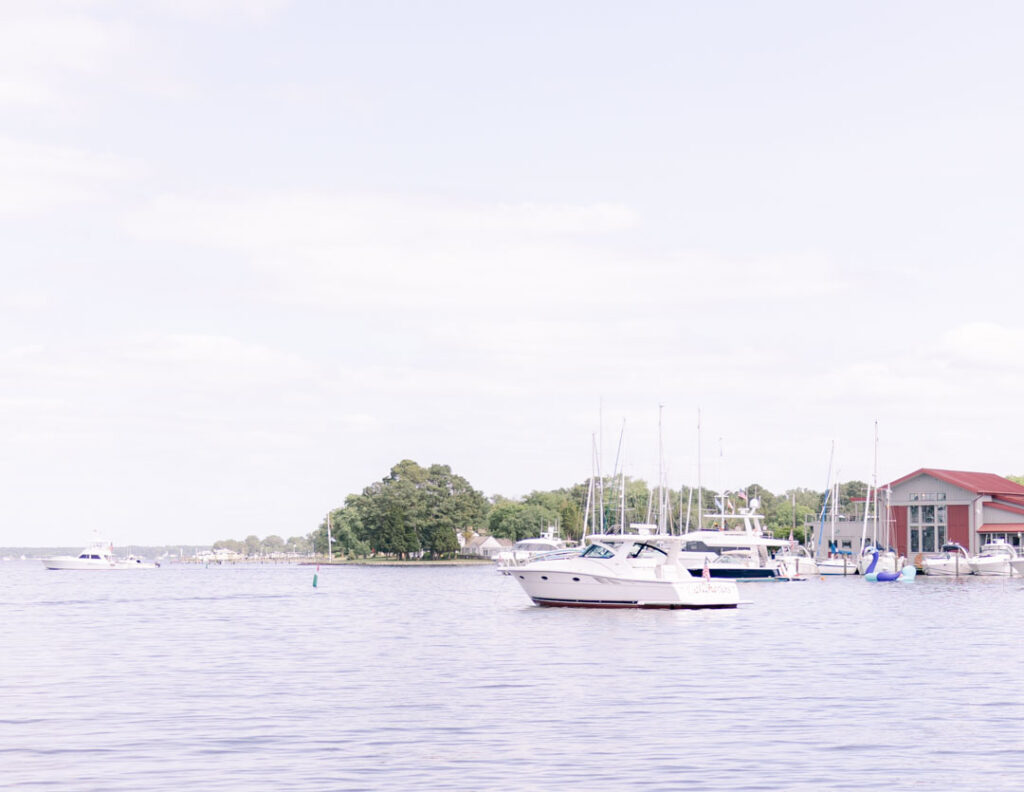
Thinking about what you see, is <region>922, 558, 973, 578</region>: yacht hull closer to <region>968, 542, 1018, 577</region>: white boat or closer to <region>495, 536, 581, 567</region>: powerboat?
<region>968, 542, 1018, 577</region>: white boat

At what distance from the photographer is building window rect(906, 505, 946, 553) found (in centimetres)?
14648

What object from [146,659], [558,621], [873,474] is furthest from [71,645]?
[873,474]

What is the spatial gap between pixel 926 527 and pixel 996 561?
18.5m

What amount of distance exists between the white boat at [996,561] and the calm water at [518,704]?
2883 inches

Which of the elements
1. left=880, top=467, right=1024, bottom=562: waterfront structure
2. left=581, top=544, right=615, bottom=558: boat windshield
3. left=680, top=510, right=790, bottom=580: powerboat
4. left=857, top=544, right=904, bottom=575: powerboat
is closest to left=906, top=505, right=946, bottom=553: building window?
left=880, top=467, right=1024, bottom=562: waterfront structure

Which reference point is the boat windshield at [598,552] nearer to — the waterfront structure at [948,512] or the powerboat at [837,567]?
the powerboat at [837,567]

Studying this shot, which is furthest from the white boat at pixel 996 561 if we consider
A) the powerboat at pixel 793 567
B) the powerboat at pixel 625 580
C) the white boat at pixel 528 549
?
the powerboat at pixel 625 580

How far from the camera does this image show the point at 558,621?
56906 mm

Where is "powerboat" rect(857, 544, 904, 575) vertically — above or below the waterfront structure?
below

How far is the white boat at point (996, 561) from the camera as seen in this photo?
12900 cm

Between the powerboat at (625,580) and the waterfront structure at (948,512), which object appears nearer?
the powerboat at (625,580)

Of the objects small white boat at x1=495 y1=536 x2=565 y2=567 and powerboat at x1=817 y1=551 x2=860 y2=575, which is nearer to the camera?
powerboat at x1=817 y1=551 x2=860 y2=575

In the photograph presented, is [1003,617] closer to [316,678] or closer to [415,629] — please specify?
[415,629]

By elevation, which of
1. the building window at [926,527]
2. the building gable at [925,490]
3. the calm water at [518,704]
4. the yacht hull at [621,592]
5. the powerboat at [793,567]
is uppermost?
the building gable at [925,490]
